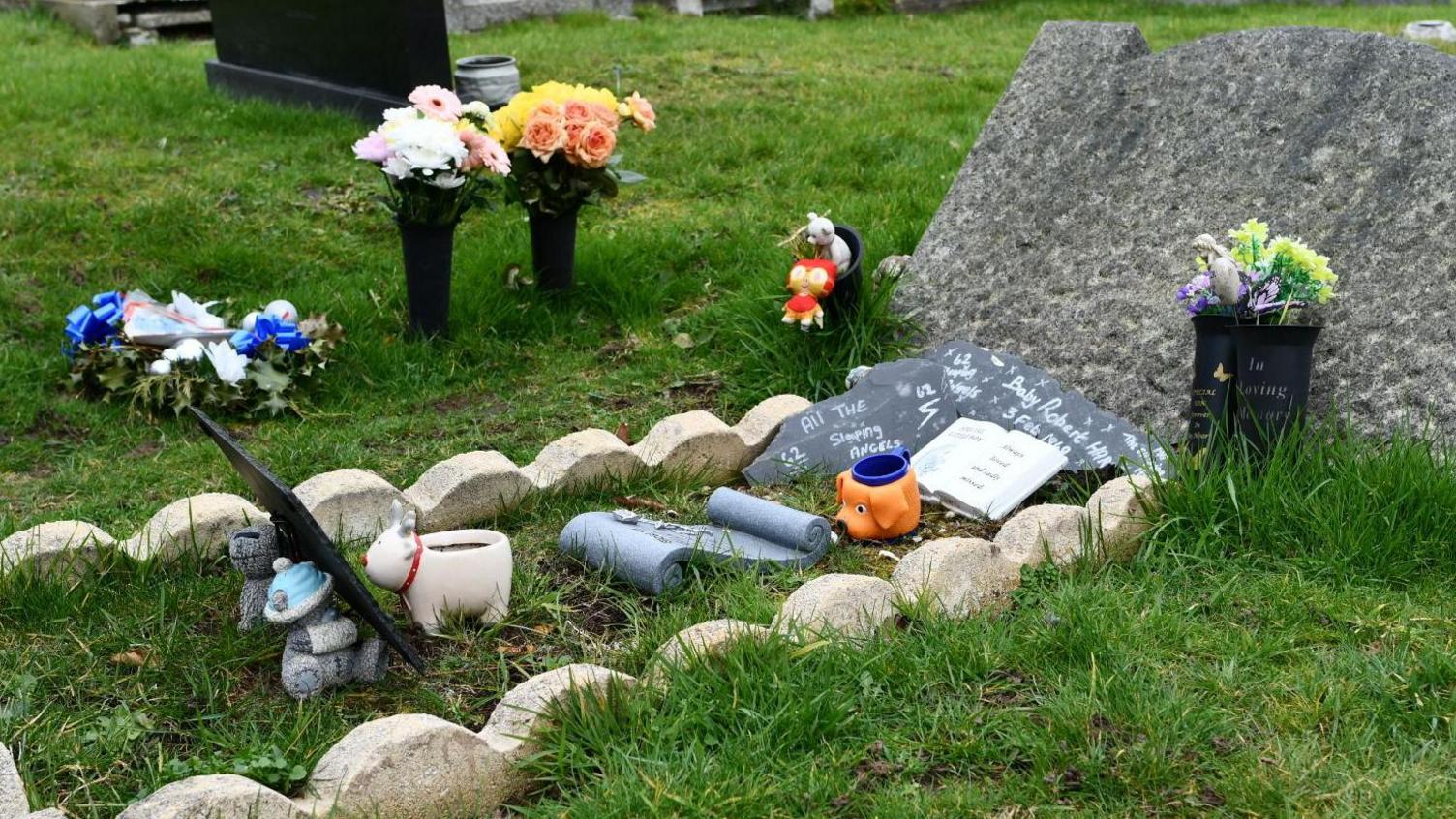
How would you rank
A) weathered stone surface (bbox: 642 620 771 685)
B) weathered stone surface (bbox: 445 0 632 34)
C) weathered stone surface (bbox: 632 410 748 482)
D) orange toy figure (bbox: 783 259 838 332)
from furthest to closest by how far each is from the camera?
weathered stone surface (bbox: 445 0 632 34) < orange toy figure (bbox: 783 259 838 332) < weathered stone surface (bbox: 632 410 748 482) < weathered stone surface (bbox: 642 620 771 685)

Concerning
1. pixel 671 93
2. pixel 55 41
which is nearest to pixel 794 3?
pixel 671 93

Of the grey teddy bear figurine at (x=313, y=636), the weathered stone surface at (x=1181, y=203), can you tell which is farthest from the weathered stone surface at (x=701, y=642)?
the weathered stone surface at (x=1181, y=203)

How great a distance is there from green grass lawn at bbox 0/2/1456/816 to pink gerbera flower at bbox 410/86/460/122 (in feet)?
2.78

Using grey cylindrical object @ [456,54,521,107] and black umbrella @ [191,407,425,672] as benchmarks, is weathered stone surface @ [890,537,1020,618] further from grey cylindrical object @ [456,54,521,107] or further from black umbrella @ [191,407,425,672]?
grey cylindrical object @ [456,54,521,107]

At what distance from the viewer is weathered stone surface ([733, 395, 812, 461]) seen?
4461 mm

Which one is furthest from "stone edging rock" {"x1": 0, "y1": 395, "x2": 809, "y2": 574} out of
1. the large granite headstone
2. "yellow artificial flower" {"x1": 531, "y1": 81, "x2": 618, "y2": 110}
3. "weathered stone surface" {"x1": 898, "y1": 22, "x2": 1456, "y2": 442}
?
the large granite headstone

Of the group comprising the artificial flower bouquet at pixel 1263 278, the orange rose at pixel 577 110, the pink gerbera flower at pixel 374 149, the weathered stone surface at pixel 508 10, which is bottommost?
the artificial flower bouquet at pixel 1263 278

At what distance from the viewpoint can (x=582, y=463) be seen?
4.09 m

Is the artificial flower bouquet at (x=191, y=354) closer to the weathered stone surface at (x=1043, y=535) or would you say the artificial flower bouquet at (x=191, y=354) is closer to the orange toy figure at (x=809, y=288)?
the orange toy figure at (x=809, y=288)

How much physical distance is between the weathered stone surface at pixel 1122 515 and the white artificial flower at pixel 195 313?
343cm

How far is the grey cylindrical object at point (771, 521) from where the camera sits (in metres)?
3.66

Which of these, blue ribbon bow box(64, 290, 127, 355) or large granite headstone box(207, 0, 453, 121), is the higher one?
large granite headstone box(207, 0, 453, 121)

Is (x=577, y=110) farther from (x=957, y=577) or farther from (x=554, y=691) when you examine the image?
(x=554, y=691)

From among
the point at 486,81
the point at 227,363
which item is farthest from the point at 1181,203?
the point at 486,81
